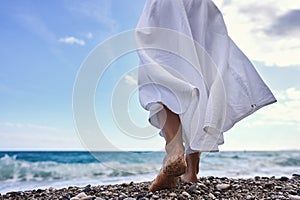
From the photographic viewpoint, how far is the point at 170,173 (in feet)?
6.30

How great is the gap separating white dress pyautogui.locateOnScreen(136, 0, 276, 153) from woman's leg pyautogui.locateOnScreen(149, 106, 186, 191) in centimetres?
6

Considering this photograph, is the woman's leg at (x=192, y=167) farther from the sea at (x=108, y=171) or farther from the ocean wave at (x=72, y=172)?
the ocean wave at (x=72, y=172)

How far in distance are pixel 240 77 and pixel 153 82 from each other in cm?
66

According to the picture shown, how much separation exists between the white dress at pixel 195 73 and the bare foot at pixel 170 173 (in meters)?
0.22

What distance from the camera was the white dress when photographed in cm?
204

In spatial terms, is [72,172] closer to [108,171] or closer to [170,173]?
[108,171]

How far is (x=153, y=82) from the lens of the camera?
6.77ft

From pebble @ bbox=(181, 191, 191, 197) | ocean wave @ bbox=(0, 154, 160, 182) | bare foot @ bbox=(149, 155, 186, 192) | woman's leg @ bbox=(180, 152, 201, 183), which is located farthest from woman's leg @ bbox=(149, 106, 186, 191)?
ocean wave @ bbox=(0, 154, 160, 182)

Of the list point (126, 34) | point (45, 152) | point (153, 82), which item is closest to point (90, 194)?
point (153, 82)

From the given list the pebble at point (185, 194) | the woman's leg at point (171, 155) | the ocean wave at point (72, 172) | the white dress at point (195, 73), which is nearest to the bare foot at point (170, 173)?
the woman's leg at point (171, 155)

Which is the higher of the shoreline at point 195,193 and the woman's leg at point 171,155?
the woman's leg at point 171,155

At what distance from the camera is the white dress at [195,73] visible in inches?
80.1

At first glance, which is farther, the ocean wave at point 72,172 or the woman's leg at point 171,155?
the ocean wave at point 72,172

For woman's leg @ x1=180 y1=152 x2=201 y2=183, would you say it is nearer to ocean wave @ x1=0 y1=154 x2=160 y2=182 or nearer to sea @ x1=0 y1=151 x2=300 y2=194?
sea @ x1=0 y1=151 x2=300 y2=194
